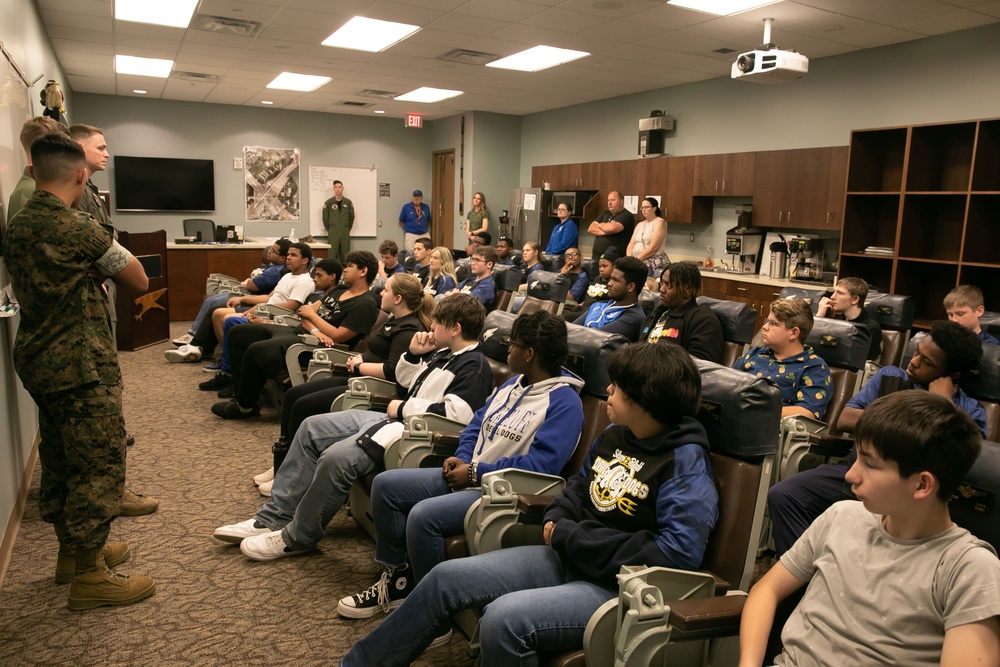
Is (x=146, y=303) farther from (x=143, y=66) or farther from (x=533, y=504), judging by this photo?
(x=533, y=504)

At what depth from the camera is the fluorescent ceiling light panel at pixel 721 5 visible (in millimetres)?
5348

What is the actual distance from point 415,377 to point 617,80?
639cm

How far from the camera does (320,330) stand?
14.8ft

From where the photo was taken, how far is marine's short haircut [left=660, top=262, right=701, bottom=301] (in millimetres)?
3828

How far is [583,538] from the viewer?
185 cm

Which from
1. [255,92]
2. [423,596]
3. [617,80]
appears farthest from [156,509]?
[255,92]

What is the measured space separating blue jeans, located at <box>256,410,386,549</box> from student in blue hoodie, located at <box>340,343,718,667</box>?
2.85ft

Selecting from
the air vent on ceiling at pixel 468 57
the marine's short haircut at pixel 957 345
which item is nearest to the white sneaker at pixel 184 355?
the air vent on ceiling at pixel 468 57

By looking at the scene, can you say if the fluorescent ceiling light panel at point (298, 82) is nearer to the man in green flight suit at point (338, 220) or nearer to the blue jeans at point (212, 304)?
the man in green flight suit at point (338, 220)

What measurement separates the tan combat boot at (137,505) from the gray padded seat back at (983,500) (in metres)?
3.21

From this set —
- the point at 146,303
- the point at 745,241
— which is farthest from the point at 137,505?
the point at 745,241

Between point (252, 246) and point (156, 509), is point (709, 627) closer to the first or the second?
point (156, 509)

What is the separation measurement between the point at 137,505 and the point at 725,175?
657 centimetres

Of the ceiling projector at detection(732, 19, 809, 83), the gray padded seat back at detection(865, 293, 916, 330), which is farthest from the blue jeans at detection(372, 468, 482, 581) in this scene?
the ceiling projector at detection(732, 19, 809, 83)
